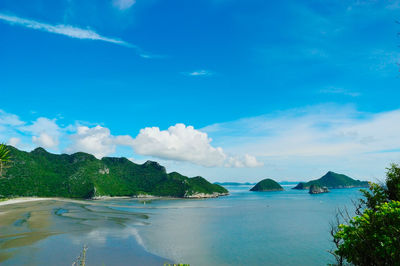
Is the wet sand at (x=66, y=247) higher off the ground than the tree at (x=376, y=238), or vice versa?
the tree at (x=376, y=238)

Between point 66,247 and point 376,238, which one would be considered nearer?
point 376,238

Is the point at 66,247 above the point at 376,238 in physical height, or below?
below

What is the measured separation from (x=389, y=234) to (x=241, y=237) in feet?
131

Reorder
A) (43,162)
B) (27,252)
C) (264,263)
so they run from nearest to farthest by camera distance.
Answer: (27,252)
(264,263)
(43,162)

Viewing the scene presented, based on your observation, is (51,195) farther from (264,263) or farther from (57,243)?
(264,263)

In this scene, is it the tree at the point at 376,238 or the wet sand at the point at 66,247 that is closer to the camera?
the tree at the point at 376,238

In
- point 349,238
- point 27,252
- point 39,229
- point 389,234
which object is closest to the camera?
point 389,234

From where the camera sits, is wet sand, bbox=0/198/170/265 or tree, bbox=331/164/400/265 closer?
tree, bbox=331/164/400/265

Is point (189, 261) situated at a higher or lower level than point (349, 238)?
lower

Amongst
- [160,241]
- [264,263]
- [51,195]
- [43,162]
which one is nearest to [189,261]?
[264,263]

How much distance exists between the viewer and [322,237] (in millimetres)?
48000

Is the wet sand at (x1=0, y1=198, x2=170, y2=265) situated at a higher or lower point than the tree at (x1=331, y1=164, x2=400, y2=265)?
lower

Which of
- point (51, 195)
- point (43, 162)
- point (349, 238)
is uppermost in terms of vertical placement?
point (43, 162)

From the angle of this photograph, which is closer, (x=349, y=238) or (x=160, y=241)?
(x=349, y=238)
